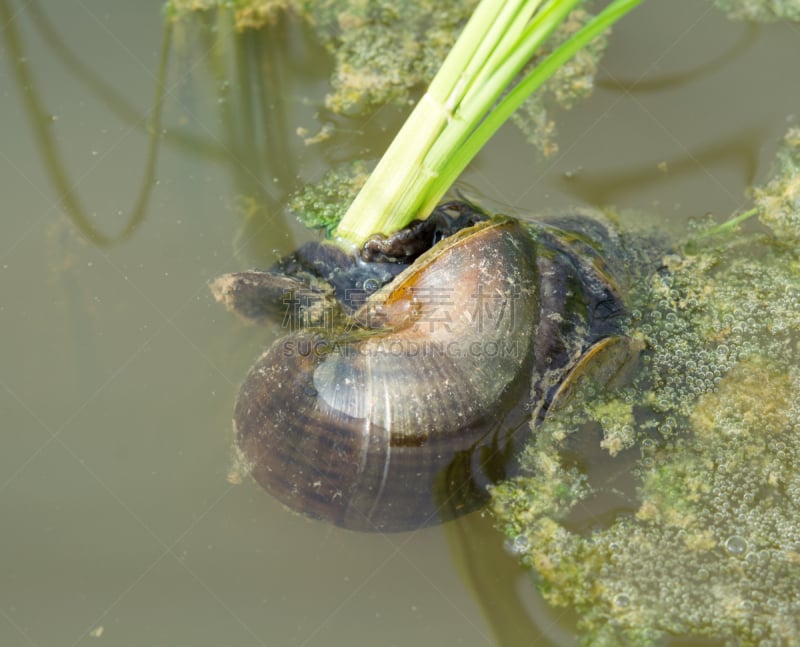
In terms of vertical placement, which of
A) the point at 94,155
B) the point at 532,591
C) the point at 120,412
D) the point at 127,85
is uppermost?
the point at 127,85

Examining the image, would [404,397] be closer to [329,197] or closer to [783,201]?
[329,197]

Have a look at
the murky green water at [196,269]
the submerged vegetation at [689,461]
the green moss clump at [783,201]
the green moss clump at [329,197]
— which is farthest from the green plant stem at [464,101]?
the green moss clump at [783,201]

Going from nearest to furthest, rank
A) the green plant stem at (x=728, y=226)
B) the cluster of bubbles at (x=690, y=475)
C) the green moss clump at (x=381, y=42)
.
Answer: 1. the cluster of bubbles at (x=690, y=475)
2. the green plant stem at (x=728, y=226)
3. the green moss clump at (x=381, y=42)

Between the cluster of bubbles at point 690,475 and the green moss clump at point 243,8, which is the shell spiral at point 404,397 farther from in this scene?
the green moss clump at point 243,8

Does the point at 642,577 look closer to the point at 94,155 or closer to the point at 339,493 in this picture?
the point at 339,493

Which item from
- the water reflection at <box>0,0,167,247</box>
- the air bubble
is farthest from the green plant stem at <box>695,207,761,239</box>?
the water reflection at <box>0,0,167,247</box>

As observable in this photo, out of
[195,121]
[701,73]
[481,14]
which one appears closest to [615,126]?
[701,73]
